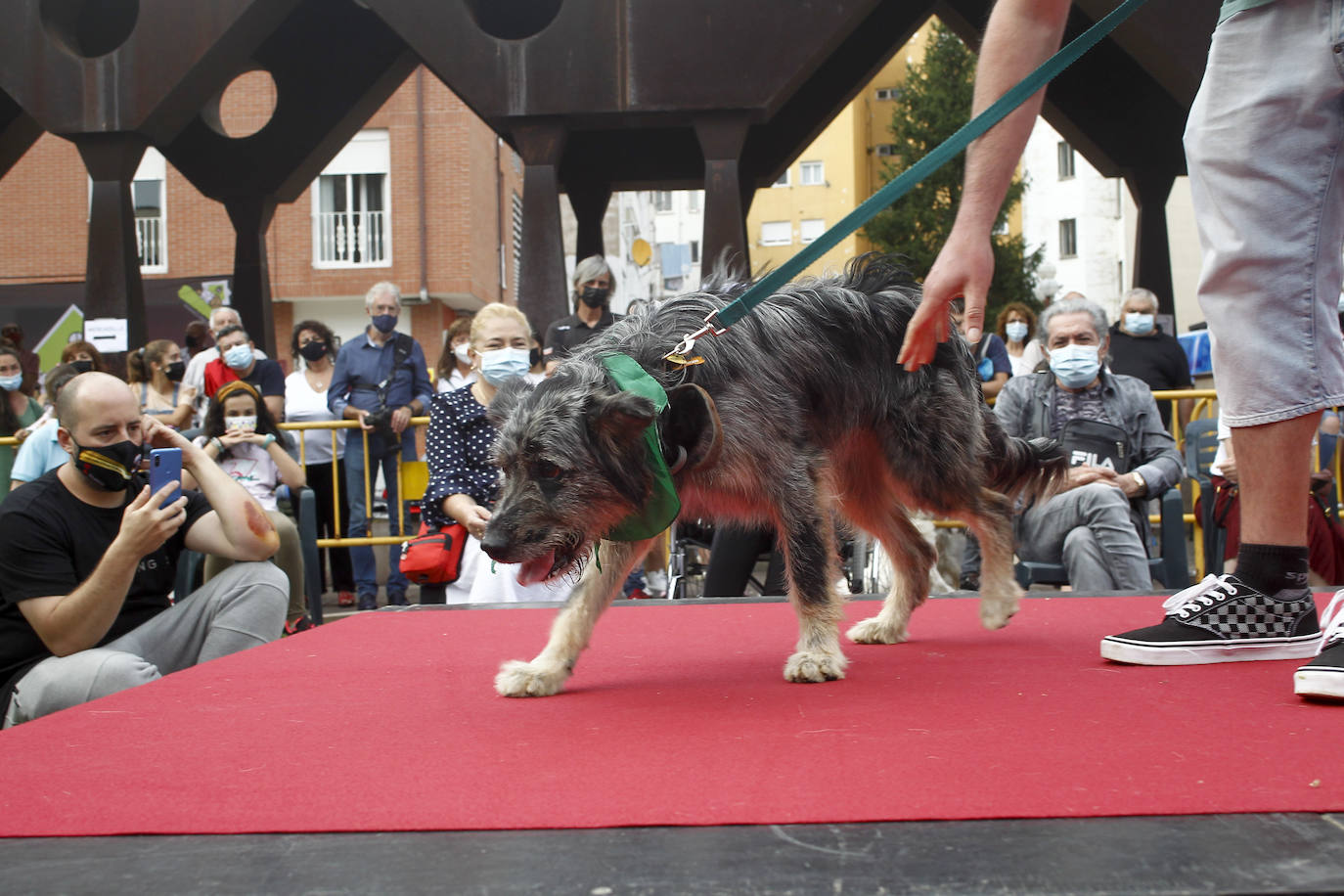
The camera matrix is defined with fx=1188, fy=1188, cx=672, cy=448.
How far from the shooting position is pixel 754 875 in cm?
156

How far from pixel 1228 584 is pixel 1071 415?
360cm

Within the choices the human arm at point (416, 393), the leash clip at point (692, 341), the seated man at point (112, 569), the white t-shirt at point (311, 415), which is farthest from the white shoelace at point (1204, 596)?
the white t-shirt at point (311, 415)

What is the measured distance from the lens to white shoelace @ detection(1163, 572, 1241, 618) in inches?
118

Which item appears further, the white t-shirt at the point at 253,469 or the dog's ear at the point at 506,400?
the white t-shirt at the point at 253,469

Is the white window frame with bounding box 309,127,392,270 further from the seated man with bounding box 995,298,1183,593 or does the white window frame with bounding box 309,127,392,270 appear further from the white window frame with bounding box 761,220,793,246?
the white window frame with bounding box 761,220,793,246

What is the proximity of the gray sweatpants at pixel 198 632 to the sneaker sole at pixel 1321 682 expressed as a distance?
3464mm

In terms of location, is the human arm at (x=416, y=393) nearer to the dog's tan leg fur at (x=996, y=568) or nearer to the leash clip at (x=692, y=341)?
the dog's tan leg fur at (x=996, y=568)

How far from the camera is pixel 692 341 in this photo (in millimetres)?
3260

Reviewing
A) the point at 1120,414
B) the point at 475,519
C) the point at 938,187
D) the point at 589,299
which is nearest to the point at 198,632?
the point at 475,519

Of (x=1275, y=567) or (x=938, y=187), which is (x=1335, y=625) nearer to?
(x=1275, y=567)

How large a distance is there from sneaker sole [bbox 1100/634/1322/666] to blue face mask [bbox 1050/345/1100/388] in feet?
11.4

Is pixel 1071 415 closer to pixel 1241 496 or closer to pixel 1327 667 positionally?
pixel 1241 496

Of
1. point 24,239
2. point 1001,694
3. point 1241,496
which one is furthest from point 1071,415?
point 24,239

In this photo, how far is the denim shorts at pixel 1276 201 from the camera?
2725 mm
